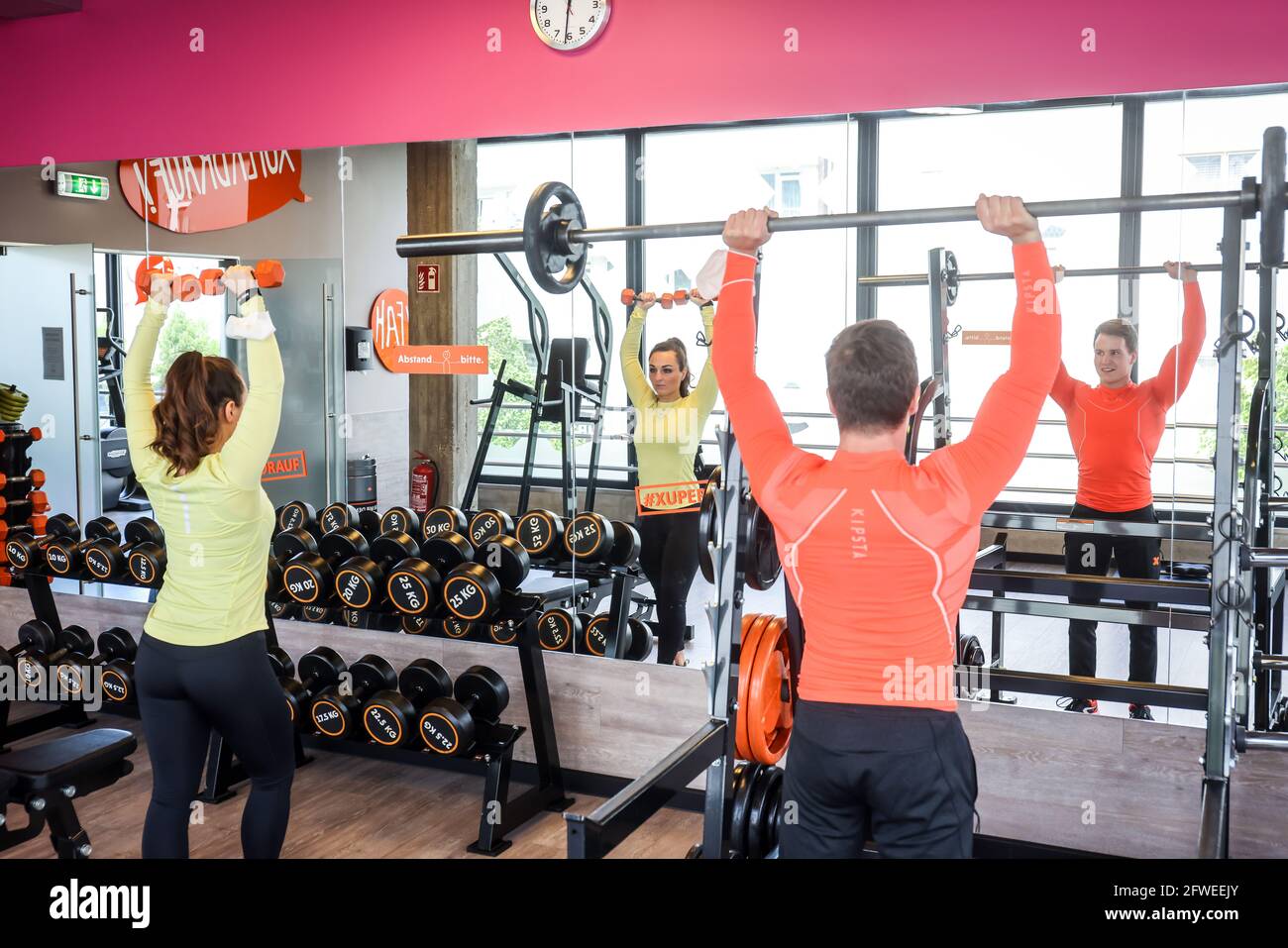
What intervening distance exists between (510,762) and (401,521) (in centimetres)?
102

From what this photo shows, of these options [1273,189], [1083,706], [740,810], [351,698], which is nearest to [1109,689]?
[1083,706]

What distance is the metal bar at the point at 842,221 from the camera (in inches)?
72.2

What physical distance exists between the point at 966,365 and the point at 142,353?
236 cm

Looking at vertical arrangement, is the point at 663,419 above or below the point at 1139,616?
above

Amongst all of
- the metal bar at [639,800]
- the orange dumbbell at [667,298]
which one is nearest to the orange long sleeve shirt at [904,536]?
the metal bar at [639,800]

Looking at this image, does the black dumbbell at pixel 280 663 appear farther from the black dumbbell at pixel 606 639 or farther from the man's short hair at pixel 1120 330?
the man's short hair at pixel 1120 330

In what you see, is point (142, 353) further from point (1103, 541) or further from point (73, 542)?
point (1103, 541)

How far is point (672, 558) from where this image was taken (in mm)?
3879

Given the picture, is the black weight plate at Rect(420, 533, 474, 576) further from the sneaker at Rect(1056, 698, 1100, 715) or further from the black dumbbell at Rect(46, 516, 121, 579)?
the sneaker at Rect(1056, 698, 1100, 715)

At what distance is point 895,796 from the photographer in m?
1.59

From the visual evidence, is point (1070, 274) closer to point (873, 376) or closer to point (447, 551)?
point (873, 376)

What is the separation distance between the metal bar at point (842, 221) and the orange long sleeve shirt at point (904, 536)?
0.76ft

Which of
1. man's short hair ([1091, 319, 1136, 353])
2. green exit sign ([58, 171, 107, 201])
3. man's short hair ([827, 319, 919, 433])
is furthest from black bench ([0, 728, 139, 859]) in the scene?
green exit sign ([58, 171, 107, 201])
